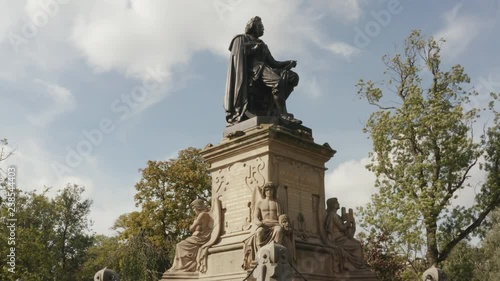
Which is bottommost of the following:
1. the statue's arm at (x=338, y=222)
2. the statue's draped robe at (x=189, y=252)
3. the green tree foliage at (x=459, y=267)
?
the statue's draped robe at (x=189, y=252)

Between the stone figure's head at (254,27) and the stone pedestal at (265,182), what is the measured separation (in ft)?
7.99

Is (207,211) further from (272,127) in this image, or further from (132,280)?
(132,280)

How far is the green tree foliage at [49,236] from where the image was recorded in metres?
26.1

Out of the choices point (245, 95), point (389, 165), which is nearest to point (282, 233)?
point (245, 95)

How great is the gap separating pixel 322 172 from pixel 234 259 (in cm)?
273

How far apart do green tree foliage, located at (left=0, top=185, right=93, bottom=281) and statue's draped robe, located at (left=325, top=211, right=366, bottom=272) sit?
17.3 meters

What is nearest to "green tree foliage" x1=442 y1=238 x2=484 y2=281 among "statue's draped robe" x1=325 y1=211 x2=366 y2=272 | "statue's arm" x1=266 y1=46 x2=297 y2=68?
"statue's draped robe" x1=325 y1=211 x2=366 y2=272

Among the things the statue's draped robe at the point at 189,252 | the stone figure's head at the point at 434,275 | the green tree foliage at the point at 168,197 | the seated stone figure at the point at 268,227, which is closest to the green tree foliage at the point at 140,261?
the green tree foliage at the point at 168,197

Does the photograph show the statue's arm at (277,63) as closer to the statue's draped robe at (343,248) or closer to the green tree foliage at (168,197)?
the statue's draped robe at (343,248)

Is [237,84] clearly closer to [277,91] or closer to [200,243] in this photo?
[277,91]

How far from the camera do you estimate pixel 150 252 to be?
25.5 metres

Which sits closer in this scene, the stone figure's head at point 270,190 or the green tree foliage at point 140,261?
the stone figure's head at point 270,190

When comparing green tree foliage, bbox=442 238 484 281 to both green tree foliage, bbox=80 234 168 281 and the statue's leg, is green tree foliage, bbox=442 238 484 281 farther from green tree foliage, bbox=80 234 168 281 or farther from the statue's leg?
the statue's leg

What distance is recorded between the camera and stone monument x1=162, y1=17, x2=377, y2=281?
10.4 metres
